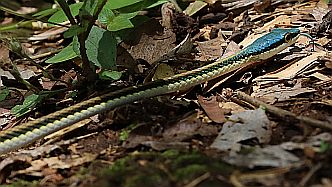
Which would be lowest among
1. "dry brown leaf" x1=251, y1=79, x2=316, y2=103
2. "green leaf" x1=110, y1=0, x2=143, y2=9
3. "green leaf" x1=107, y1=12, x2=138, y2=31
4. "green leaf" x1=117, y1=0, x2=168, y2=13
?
"dry brown leaf" x1=251, y1=79, x2=316, y2=103

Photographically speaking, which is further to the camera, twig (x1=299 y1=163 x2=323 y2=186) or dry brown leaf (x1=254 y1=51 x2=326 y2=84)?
dry brown leaf (x1=254 y1=51 x2=326 y2=84)

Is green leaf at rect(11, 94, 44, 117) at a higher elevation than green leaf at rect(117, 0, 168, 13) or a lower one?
lower

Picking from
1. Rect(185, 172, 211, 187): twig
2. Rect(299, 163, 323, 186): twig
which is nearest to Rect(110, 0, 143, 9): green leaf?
Rect(185, 172, 211, 187): twig

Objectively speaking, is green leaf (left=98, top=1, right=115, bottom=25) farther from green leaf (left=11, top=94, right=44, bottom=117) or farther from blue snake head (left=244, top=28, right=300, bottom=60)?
blue snake head (left=244, top=28, right=300, bottom=60)

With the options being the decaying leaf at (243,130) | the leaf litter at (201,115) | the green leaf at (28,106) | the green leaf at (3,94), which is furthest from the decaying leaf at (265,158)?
the green leaf at (3,94)

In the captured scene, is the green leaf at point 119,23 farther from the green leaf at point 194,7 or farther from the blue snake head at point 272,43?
the green leaf at point 194,7

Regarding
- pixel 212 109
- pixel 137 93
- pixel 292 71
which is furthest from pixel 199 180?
pixel 292 71
